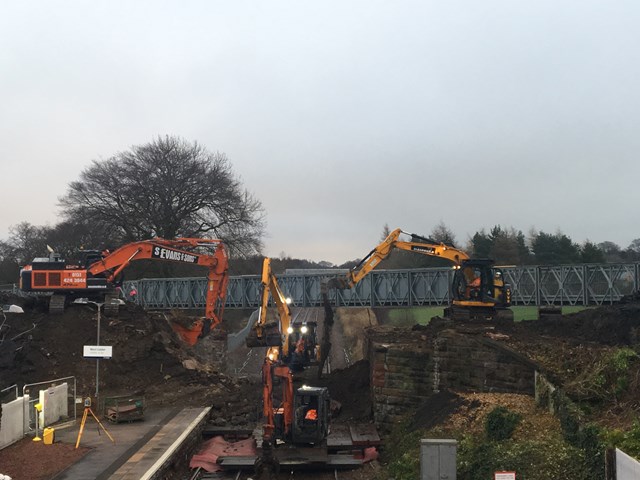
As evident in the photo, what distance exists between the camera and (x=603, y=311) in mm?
29062

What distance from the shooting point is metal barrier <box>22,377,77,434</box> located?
18.0 meters

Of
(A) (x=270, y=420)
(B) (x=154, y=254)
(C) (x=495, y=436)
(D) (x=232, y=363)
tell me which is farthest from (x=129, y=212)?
(C) (x=495, y=436)

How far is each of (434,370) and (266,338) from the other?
19.7ft

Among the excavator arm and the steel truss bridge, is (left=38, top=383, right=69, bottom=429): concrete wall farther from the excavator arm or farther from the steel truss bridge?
the steel truss bridge

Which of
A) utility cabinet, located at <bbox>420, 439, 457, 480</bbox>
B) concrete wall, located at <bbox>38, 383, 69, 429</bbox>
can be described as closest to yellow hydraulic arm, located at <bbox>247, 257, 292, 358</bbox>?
concrete wall, located at <bbox>38, 383, 69, 429</bbox>

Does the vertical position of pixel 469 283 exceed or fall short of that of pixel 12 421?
it exceeds it

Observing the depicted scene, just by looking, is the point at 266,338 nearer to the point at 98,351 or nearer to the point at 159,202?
the point at 98,351

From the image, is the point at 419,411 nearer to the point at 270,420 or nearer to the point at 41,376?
the point at 270,420

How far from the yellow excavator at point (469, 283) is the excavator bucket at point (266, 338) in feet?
18.4

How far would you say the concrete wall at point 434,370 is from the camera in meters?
18.2

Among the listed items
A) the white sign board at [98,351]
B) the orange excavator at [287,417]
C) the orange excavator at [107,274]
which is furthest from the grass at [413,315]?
the white sign board at [98,351]

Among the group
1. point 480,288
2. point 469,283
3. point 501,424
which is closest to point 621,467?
point 501,424

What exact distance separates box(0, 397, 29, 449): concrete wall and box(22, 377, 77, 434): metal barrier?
0.27m

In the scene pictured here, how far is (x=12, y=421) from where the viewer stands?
16.7 m
